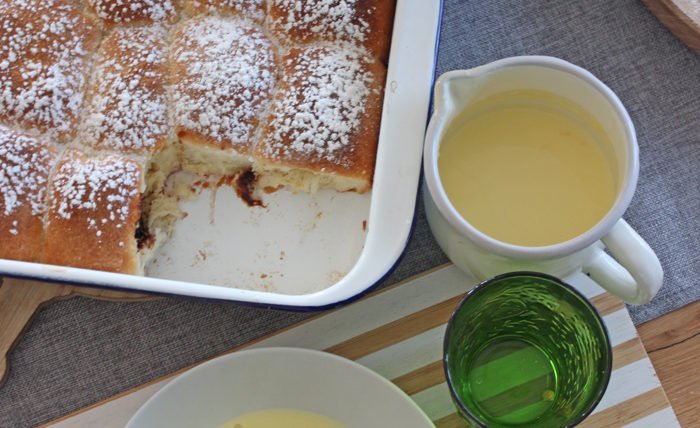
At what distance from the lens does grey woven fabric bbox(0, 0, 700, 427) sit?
3.98 ft

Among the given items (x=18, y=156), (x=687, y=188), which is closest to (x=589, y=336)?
(x=687, y=188)

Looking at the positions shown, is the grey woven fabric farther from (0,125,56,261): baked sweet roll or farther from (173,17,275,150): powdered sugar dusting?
(173,17,275,150): powdered sugar dusting

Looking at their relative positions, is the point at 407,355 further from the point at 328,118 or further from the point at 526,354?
the point at 328,118

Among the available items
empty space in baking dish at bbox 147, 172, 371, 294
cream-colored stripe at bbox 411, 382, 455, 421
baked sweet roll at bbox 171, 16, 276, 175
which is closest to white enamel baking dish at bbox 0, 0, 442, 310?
empty space in baking dish at bbox 147, 172, 371, 294

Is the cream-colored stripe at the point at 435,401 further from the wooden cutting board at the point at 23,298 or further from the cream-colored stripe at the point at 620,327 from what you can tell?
the wooden cutting board at the point at 23,298

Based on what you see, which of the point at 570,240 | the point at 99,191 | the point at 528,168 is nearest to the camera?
the point at 570,240

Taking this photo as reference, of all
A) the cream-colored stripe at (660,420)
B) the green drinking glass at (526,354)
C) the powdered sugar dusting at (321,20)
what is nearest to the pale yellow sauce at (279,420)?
the green drinking glass at (526,354)

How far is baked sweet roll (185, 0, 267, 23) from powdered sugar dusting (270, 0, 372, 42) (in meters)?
0.03

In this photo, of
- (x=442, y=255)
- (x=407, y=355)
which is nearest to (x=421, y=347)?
(x=407, y=355)

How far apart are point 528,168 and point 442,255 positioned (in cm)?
22

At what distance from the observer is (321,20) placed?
1218 mm

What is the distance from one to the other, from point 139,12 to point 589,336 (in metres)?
0.82

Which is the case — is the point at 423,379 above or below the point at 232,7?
below

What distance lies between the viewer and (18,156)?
1.19m
